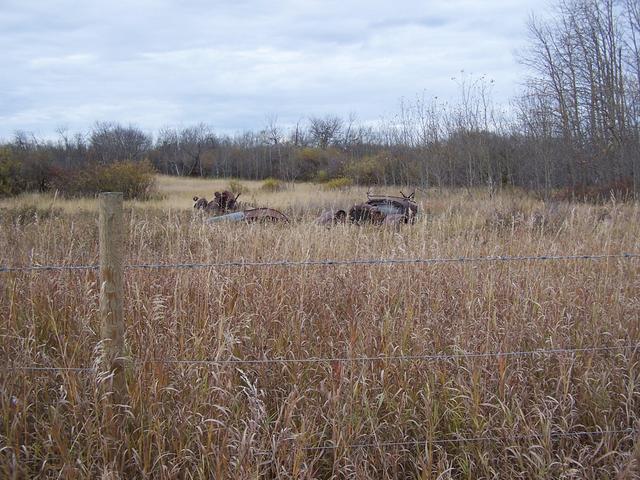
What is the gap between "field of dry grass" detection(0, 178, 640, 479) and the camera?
2564 mm

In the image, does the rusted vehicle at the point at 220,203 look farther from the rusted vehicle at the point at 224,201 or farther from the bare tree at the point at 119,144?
the bare tree at the point at 119,144

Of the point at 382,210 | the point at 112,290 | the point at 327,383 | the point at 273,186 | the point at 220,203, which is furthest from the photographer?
the point at 273,186

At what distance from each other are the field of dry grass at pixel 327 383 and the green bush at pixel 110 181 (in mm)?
17787

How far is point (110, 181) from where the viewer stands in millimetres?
21484

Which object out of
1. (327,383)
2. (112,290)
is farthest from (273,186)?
(112,290)

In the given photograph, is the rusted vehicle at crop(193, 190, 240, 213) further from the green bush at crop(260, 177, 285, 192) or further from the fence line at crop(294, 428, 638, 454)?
the green bush at crop(260, 177, 285, 192)

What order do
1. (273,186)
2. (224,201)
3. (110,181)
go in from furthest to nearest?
(273,186)
(110,181)
(224,201)

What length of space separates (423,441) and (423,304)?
1.48 metres

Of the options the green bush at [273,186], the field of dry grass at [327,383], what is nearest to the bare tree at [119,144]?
the green bush at [273,186]

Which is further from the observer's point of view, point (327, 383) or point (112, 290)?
point (327, 383)

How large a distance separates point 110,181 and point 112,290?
66.7ft

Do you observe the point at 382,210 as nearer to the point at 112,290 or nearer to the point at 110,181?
the point at 112,290

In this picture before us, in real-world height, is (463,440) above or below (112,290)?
below

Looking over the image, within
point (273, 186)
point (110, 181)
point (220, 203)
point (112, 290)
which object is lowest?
point (112, 290)
